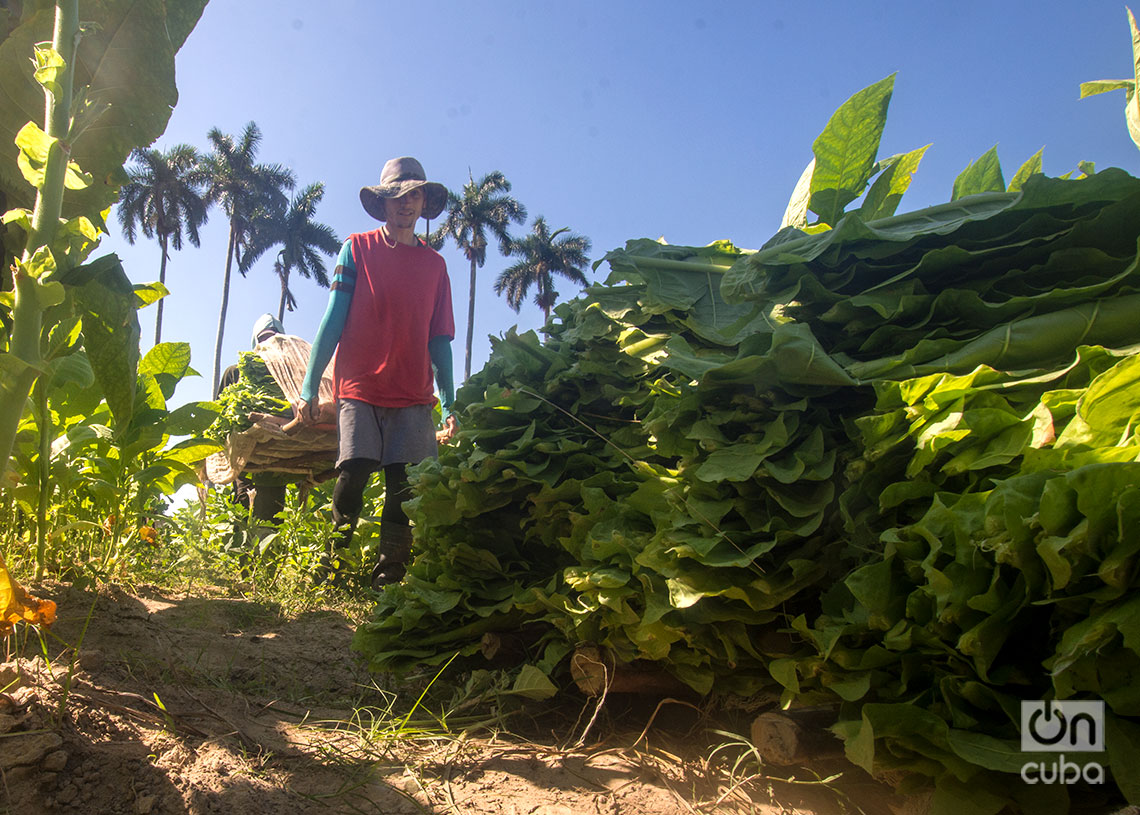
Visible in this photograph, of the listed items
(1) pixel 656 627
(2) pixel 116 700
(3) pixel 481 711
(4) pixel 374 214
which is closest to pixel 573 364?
(1) pixel 656 627

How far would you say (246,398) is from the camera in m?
5.34

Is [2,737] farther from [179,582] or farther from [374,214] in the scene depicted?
[374,214]

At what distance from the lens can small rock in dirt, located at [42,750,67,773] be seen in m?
1.28

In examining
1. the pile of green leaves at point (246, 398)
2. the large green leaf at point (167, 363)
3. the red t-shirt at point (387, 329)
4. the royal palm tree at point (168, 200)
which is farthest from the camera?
the royal palm tree at point (168, 200)

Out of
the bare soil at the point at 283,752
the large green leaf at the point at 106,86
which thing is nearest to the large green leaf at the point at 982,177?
the bare soil at the point at 283,752

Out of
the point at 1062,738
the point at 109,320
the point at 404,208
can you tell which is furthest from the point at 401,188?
the point at 1062,738

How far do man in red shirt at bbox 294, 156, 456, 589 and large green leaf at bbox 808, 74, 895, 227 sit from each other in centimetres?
254

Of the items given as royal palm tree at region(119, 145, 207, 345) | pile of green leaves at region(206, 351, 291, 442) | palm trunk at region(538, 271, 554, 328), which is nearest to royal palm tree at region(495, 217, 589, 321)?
palm trunk at region(538, 271, 554, 328)

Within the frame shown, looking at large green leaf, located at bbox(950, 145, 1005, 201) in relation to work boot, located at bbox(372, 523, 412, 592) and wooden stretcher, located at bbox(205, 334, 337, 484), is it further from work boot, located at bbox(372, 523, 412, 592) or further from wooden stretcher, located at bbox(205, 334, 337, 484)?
wooden stretcher, located at bbox(205, 334, 337, 484)

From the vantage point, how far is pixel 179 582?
3721 mm

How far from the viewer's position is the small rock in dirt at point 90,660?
179 centimetres

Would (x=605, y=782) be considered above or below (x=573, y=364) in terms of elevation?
below

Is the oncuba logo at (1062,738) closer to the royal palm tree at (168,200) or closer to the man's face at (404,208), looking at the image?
the man's face at (404,208)

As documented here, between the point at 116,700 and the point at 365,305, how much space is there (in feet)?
8.81
